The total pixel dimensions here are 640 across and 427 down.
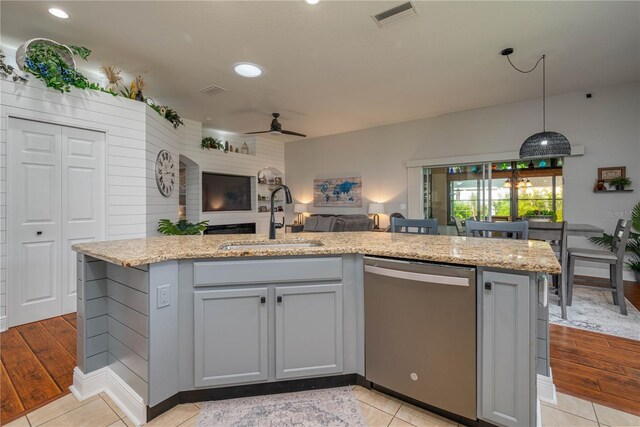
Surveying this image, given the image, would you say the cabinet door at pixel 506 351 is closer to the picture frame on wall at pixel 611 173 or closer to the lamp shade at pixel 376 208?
the picture frame on wall at pixel 611 173

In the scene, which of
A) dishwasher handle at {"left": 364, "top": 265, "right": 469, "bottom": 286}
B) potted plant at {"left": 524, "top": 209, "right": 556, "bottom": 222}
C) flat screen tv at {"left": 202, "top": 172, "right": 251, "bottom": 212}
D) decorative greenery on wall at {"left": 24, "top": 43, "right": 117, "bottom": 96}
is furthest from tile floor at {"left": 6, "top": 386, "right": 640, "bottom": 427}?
potted plant at {"left": 524, "top": 209, "right": 556, "bottom": 222}

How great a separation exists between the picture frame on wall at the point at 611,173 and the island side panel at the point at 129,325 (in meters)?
5.71

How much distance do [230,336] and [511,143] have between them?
5.21m

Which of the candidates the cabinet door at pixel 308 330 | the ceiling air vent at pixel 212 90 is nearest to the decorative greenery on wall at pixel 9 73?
the ceiling air vent at pixel 212 90

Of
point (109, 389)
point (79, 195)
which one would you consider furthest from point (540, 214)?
point (79, 195)

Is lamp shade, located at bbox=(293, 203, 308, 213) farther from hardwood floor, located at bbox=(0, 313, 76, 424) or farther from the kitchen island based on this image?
the kitchen island

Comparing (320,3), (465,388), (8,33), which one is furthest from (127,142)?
(465,388)

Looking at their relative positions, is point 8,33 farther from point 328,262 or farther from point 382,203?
point 382,203

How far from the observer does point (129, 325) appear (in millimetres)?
1695

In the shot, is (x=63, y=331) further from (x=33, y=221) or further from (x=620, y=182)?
(x=620, y=182)

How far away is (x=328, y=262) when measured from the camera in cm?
178

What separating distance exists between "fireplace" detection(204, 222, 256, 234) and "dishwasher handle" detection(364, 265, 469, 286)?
5.13 metres

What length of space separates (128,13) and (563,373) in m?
4.38

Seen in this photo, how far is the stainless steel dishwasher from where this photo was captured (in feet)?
4.82
